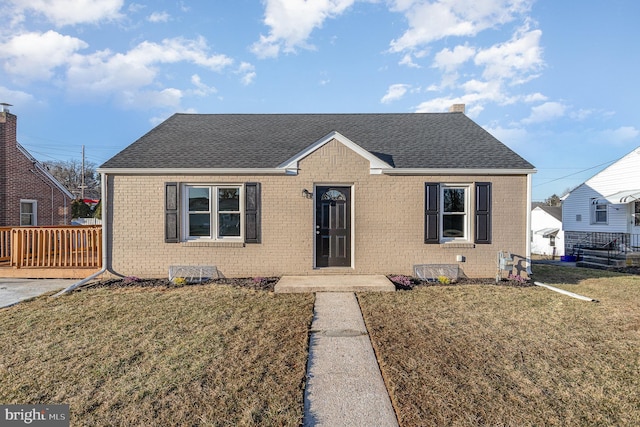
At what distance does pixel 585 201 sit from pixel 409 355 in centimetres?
1975

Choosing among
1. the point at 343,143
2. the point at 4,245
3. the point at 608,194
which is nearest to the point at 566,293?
the point at 343,143

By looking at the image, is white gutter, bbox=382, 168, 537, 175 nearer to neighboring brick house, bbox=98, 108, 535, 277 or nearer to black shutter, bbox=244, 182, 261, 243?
neighboring brick house, bbox=98, 108, 535, 277

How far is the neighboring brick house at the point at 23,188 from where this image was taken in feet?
43.9

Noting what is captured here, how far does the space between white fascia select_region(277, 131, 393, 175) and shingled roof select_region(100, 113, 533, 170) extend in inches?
13.2

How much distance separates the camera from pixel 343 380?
3.22m

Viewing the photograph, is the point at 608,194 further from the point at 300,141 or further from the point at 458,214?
the point at 300,141

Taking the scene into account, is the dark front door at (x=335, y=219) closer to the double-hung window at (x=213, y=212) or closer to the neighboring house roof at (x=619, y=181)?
the double-hung window at (x=213, y=212)

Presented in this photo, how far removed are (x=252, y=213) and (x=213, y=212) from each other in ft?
3.59

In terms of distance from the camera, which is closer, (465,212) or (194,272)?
(194,272)

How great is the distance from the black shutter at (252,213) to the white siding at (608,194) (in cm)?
1749

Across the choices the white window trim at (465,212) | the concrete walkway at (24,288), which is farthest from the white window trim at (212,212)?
the white window trim at (465,212)

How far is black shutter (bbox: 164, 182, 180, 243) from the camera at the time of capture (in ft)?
26.0

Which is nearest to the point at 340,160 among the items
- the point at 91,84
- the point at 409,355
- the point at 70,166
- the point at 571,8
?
the point at 409,355

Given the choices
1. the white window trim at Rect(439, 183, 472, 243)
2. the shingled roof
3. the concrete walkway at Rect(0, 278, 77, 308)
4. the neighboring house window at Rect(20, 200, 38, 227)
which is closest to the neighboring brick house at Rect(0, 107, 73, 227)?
the neighboring house window at Rect(20, 200, 38, 227)
